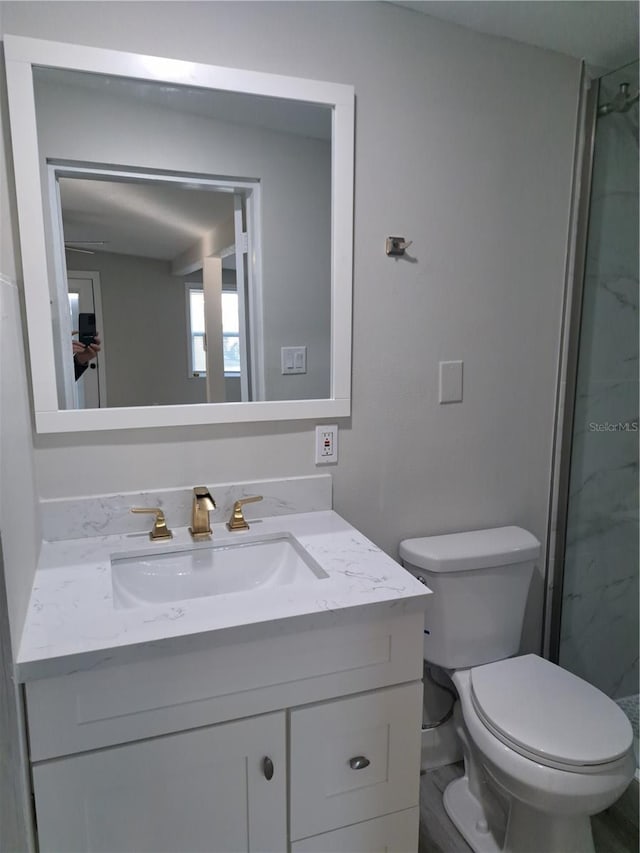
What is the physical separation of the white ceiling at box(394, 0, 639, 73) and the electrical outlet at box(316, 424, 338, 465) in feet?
3.65

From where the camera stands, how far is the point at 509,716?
1.28 meters

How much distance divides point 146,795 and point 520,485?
4.36 feet

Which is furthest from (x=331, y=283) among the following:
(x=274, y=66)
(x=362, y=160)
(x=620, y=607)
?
(x=620, y=607)

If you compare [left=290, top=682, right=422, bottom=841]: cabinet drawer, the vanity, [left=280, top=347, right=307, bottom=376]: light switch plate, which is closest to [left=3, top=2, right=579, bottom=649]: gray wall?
[left=280, top=347, right=307, bottom=376]: light switch plate

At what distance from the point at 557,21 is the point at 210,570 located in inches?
66.3

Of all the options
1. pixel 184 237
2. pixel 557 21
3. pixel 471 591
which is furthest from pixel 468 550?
pixel 557 21

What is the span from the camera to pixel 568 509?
1.80 metres

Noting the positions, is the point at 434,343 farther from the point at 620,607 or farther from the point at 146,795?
the point at 146,795

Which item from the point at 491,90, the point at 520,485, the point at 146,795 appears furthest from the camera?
the point at 520,485

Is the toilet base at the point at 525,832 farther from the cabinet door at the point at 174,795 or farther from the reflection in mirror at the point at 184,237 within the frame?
the reflection in mirror at the point at 184,237

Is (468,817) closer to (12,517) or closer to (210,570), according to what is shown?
(210,570)

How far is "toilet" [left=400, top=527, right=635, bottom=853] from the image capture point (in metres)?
1.18

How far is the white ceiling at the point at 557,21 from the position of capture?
1.37 m

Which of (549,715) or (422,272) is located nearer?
(549,715)
